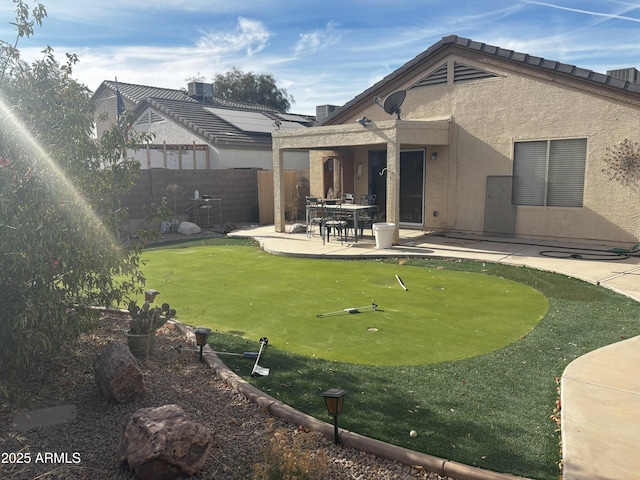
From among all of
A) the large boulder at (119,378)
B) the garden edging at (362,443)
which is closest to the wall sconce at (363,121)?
the garden edging at (362,443)

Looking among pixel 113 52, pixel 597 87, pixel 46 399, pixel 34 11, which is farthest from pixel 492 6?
pixel 46 399

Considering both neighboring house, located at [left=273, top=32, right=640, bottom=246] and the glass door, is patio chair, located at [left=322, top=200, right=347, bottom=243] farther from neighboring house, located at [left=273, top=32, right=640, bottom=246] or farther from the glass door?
the glass door

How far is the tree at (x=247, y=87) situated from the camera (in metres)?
44.6

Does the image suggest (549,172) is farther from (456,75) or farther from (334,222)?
(334,222)

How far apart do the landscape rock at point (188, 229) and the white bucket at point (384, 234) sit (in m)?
7.25

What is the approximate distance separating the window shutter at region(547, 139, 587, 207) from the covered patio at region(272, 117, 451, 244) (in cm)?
294

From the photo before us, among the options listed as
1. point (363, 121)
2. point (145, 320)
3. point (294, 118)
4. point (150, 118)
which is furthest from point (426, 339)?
point (294, 118)

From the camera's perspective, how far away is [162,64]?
52.6 feet

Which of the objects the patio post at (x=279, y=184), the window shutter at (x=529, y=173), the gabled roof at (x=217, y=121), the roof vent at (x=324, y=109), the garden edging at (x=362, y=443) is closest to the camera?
the garden edging at (x=362, y=443)

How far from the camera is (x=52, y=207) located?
12.9ft

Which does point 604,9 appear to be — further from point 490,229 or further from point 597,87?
point 490,229

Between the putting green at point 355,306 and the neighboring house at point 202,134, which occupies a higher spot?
the neighboring house at point 202,134

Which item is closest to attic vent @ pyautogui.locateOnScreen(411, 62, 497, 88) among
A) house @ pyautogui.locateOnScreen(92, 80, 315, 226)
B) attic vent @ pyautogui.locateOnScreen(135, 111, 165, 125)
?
house @ pyautogui.locateOnScreen(92, 80, 315, 226)

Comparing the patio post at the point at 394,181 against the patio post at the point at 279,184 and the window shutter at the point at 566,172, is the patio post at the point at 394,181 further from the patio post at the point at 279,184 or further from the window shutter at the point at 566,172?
the patio post at the point at 279,184
